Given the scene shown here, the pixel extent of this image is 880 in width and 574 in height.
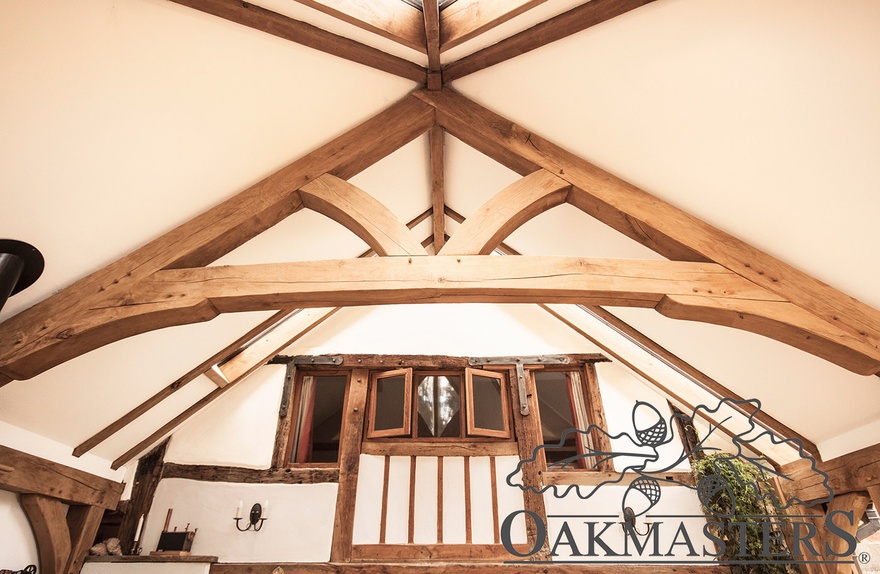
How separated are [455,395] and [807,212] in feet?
11.4

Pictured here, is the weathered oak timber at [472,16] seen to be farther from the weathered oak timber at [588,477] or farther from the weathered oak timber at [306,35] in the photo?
the weathered oak timber at [588,477]

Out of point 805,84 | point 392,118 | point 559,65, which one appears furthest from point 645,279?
point 392,118

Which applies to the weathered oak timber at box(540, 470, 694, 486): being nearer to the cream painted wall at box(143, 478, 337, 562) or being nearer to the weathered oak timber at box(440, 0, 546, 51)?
the cream painted wall at box(143, 478, 337, 562)

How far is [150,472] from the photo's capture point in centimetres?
422

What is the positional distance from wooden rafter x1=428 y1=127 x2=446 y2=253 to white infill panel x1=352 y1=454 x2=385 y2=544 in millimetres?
2042

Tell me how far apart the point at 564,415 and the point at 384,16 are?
17.5 ft

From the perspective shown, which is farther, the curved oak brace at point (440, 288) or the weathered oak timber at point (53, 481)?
the weathered oak timber at point (53, 481)

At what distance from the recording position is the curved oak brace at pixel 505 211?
2.43m

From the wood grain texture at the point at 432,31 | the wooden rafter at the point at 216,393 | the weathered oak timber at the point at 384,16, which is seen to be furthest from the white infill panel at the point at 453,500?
the weathered oak timber at the point at 384,16

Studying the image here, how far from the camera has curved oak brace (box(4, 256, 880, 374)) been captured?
2219 mm

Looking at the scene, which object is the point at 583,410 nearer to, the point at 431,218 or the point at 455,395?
the point at 455,395

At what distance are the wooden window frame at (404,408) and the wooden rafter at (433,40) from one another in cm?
277

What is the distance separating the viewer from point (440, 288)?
226 cm

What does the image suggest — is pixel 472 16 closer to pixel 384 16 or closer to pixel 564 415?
pixel 384 16
